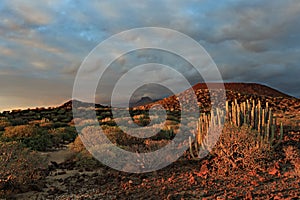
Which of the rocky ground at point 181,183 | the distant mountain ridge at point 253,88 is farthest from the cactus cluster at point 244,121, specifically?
the distant mountain ridge at point 253,88

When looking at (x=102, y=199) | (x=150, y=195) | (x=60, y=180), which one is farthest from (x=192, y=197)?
(x=60, y=180)

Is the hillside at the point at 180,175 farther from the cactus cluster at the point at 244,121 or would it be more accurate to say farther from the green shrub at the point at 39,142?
the green shrub at the point at 39,142

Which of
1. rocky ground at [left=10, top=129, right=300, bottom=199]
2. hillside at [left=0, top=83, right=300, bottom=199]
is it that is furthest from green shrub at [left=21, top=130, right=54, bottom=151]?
rocky ground at [left=10, top=129, right=300, bottom=199]

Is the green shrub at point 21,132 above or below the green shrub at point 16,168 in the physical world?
above

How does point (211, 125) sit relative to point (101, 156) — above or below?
above

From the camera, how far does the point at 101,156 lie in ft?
36.4

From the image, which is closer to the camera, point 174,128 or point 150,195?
point 150,195

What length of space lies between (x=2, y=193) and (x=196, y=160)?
19.1 ft

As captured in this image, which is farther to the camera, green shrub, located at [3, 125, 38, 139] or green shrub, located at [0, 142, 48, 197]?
green shrub, located at [3, 125, 38, 139]

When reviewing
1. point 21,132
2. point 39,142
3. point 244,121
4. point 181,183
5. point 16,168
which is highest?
point 244,121

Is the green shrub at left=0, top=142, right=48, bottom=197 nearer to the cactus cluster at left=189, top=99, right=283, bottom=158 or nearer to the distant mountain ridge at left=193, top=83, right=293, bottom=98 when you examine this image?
the cactus cluster at left=189, top=99, right=283, bottom=158

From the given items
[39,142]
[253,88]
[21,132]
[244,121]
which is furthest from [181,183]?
[253,88]

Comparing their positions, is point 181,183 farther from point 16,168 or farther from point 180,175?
point 16,168

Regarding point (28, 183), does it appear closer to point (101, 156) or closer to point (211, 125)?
point (101, 156)
